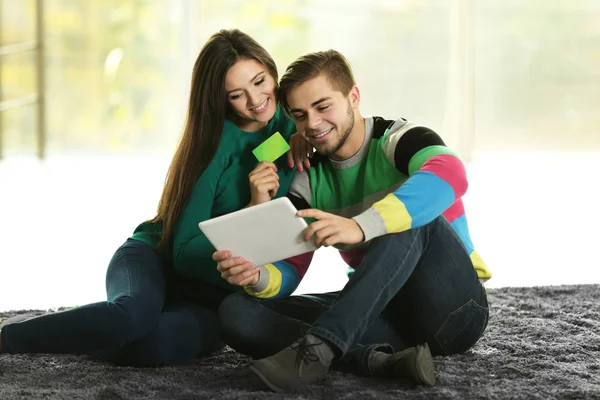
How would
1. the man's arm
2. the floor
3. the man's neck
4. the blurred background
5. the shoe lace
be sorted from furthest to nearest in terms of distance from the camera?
the blurred background
the floor
the man's neck
the man's arm
the shoe lace

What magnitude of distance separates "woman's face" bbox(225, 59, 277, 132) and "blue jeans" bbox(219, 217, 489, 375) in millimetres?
430

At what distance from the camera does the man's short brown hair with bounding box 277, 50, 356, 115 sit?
1.99m

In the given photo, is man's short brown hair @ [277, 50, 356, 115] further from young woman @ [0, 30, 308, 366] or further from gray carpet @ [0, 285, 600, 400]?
gray carpet @ [0, 285, 600, 400]

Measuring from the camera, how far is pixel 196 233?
2.05 metres

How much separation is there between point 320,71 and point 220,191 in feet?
1.23

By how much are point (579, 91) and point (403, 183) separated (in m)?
5.23

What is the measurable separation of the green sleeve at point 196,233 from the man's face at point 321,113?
251 mm

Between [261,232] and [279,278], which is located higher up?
[261,232]

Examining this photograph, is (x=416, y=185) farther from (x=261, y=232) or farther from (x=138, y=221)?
(x=138, y=221)

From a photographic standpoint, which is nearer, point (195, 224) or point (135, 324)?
point (135, 324)

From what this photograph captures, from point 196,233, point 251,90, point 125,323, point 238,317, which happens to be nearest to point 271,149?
point 251,90

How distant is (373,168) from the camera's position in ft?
6.68

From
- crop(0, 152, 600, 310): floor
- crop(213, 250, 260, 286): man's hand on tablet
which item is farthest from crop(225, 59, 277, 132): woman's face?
crop(0, 152, 600, 310): floor

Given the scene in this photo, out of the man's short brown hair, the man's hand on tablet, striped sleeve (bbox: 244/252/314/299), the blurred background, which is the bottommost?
striped sleeve (bbox: 244/252/314/299)
